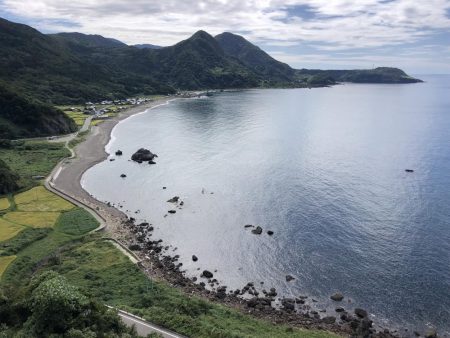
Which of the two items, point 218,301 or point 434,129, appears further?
point 434,129

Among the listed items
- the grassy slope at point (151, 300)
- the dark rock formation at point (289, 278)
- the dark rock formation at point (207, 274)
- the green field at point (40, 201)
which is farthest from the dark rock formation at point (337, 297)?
A: the green field at point (40, 201)

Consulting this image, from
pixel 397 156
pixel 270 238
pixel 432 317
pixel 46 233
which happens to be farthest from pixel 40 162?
pixel 397 156

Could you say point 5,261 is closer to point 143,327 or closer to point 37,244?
point 37,244

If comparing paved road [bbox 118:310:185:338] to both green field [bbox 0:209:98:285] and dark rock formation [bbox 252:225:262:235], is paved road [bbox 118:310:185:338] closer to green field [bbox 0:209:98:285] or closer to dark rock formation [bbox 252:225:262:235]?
green field [bbox 0:209:98:285]

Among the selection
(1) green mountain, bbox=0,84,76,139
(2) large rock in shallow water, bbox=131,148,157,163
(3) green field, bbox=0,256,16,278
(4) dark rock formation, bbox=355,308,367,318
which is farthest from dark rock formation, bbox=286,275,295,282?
(1) green mountain, bbox=0,84,76,139

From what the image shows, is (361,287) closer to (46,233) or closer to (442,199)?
(442,199)

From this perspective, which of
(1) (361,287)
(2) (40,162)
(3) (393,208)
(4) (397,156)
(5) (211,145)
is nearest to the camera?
(1) (361,287)
